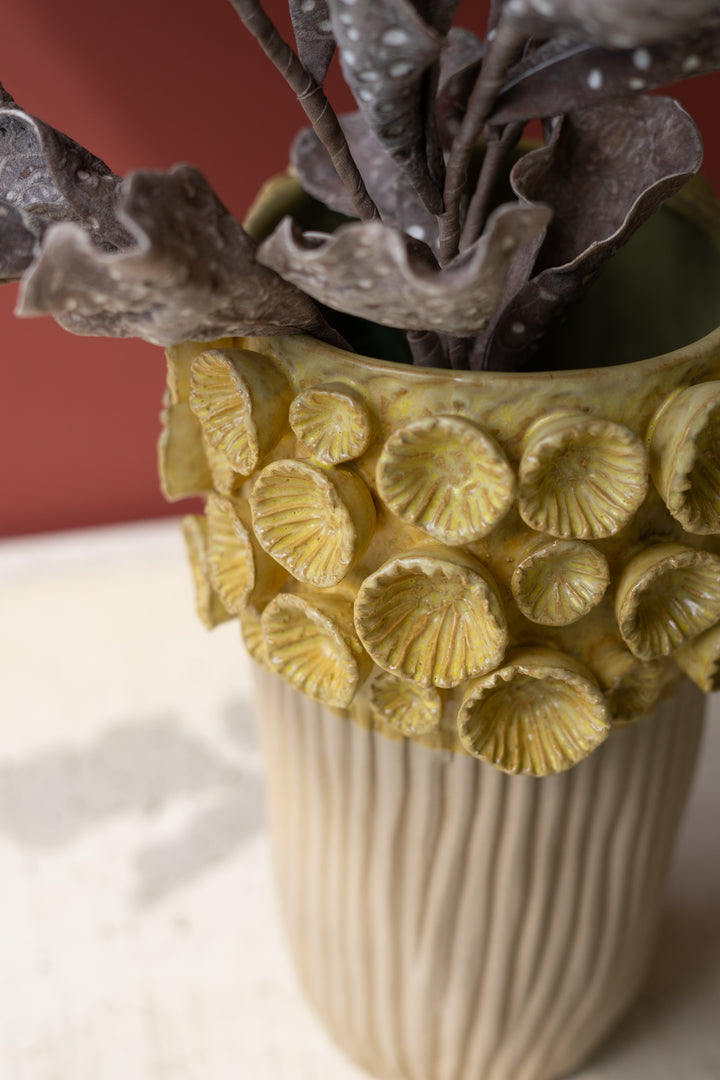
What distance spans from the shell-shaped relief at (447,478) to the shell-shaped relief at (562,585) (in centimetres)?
3

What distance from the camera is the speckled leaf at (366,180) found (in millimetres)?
427

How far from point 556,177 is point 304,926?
1.13 feet

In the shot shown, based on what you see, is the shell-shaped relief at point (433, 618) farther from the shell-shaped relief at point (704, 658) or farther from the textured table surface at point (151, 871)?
the textured table surface at point (151, 871)

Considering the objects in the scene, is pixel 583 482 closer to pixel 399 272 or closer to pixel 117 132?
pixel 399 272

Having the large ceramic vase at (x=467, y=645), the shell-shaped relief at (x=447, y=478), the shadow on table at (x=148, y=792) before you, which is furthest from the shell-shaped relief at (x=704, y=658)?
the shadow on table at (x=148, y=792)

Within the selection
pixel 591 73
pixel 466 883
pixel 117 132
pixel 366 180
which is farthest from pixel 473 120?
pixel 117 132

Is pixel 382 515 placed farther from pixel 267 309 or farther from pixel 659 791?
pixel 659 791

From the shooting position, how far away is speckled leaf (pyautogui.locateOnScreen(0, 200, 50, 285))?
13.6 inches

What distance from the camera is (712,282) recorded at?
1.42ft

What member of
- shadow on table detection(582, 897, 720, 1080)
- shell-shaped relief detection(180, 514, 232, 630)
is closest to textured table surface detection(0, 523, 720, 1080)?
shadow on table detection(582, 897, 720, 1080)

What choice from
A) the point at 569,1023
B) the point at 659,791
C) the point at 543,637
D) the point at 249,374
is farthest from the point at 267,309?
the point at 569,1023

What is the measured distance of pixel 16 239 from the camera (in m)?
0.35

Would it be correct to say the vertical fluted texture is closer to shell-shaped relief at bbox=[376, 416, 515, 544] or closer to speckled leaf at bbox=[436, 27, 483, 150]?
shell-shaped relief at bbox=[376, 416, 515, 544]

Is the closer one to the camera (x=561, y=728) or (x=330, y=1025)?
(x=561, y=728)
